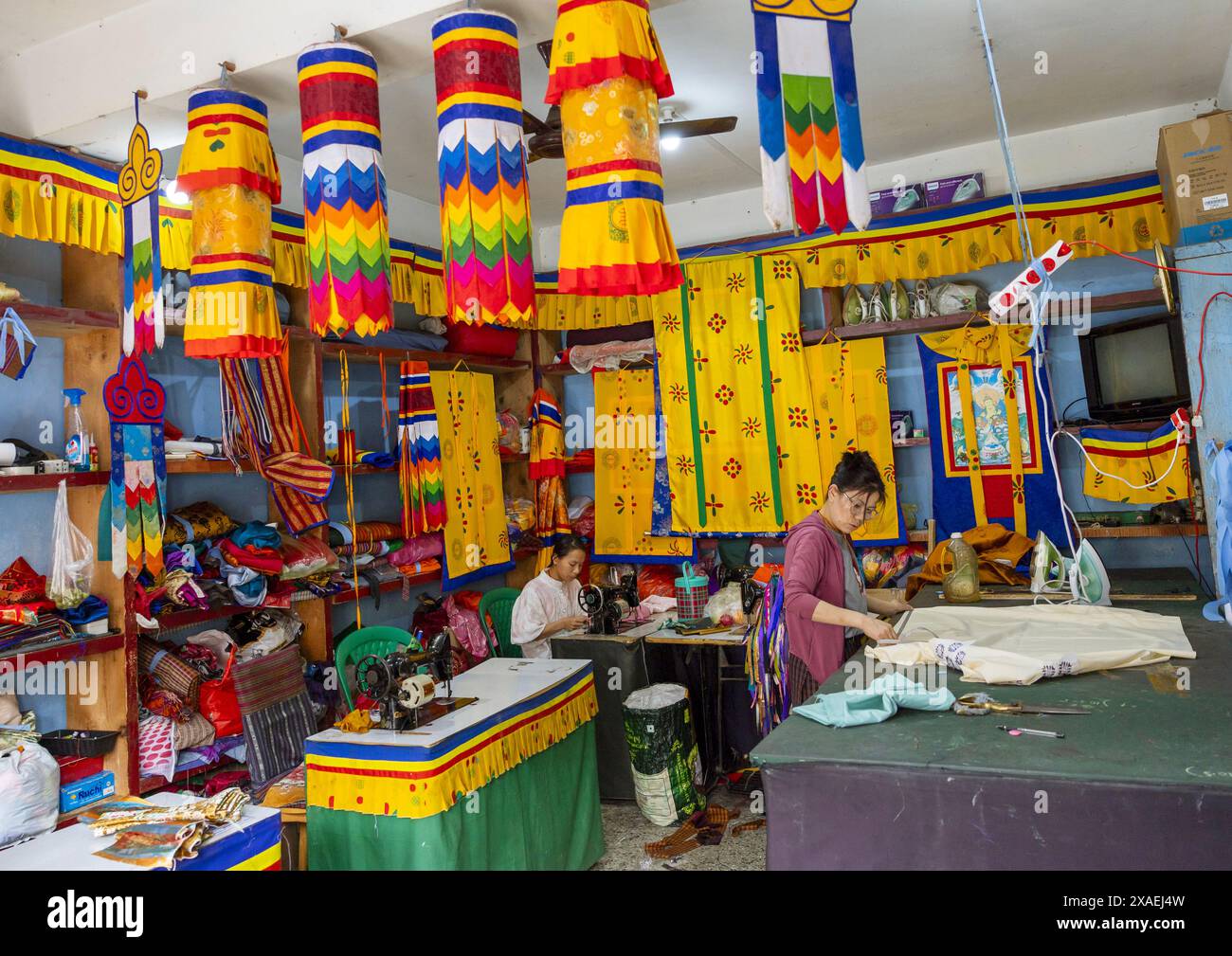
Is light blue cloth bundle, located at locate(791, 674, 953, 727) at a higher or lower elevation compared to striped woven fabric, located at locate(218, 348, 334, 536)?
lower

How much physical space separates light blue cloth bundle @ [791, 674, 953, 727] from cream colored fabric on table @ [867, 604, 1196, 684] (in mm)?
315

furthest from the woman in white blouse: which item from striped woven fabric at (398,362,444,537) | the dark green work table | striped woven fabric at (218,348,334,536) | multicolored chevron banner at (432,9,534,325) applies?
the dark green work table

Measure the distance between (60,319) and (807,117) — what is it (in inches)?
115

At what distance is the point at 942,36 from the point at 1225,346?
1.78 meters

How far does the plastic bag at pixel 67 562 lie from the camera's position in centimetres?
357

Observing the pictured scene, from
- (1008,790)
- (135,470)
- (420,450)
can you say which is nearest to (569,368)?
(420,450)

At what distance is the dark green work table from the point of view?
1.87m

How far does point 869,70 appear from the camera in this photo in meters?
4.31

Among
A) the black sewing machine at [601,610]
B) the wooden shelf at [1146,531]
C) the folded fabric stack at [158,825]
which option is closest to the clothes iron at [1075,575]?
the wooden shelf at [1146,531]

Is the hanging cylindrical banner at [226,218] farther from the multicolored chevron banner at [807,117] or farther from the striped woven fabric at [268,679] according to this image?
the multicolored chevron banner at [807,117]

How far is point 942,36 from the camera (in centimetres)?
396

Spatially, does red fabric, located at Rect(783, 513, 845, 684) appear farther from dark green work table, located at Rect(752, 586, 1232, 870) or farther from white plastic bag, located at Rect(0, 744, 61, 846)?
white plastic bag, located at Rect(0, 744, 61, 846)

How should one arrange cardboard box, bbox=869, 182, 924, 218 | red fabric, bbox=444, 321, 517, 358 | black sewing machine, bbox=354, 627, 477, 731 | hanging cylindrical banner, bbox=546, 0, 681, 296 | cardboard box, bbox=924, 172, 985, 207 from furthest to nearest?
1. red fabric, bbox=444, 321, 517, 358
2. cardboard box, bbox=869, 182, 924, 218
3. cardboard box, bbox=924, 172, 985, 207
4. black sewing machine, bbox=354, 627, 477, 731
5. hanging cylindrical banner, bbox=546, 0, 681, 296
